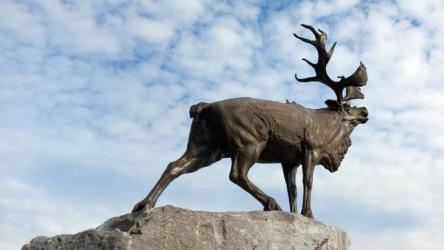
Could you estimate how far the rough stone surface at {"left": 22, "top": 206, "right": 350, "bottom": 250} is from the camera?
5852mm

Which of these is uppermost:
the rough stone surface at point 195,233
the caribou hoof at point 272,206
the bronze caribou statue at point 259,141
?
the bronze caribou statue at point 259,141

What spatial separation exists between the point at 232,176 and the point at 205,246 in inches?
41.0

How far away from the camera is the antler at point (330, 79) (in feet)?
25.7

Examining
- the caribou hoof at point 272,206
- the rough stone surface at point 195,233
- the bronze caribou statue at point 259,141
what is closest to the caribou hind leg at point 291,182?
the bronze caribou statue at point 259,141

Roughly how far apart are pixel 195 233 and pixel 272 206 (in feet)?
3.64

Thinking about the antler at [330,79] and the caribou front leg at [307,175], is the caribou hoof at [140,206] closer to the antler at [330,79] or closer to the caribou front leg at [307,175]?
the caribou front leg at [307,175]

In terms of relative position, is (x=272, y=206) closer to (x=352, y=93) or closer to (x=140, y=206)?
(x=140, y=206)

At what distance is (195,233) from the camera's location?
6.05m

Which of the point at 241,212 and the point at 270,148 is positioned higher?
the point at 270,148

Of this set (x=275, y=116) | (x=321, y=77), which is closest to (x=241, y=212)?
(x=275, y=116)

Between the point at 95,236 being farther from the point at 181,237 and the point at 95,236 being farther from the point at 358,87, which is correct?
the point at 358,87

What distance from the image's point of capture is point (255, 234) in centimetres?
622

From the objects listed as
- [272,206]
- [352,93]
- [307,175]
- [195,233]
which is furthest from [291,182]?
[195,233]

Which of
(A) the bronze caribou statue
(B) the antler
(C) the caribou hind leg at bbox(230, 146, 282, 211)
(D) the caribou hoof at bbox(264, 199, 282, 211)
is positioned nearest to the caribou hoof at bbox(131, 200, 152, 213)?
(A) the bronze caribou statue
